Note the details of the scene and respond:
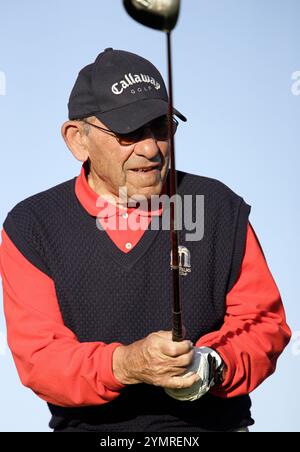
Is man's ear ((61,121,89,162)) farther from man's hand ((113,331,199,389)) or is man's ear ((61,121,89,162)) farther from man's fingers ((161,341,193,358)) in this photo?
man's fingers ((161,341,193,358))

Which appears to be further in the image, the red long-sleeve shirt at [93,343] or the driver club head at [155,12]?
the red long-sleeve shirt at [93,343]

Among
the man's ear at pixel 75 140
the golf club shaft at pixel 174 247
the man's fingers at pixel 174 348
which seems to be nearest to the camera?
the golf club shaft at pixel 174 247

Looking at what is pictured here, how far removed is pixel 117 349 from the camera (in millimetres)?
3945

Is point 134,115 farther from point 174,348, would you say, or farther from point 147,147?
point 174,348

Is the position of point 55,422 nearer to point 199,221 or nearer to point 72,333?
point 72,333

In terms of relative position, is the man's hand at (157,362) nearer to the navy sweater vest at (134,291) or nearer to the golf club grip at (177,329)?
the golf club grip at (177,329)

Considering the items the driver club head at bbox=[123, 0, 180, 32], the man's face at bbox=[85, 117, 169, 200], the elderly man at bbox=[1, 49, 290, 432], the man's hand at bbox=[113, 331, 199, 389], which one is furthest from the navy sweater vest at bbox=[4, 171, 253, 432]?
the driver club head at bbox=[123, 0, 180, 32]

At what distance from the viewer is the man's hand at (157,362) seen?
12.1 feet

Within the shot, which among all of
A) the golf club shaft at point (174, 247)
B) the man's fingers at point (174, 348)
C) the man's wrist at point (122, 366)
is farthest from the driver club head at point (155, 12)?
the man's wrist at point (122, 366)

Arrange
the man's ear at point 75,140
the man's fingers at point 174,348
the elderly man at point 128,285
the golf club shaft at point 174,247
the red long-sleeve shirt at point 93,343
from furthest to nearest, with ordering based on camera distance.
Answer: the man's ear at point 75,140 < the elderly man at point 128,285 < the red long-sleeve shirt at point 93,343 < the man's fingers at point 174,348 < the golf club shaft at point 174,247

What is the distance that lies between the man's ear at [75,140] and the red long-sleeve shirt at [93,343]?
149 mm

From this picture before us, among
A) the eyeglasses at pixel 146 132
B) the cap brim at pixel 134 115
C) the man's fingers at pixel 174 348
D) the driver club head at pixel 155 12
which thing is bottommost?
the man's fingers at pixel 174 348

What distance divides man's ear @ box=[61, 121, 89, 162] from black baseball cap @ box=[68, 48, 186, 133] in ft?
0.14

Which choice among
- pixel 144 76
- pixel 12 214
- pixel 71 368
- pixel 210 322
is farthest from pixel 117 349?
pixel 144 76
